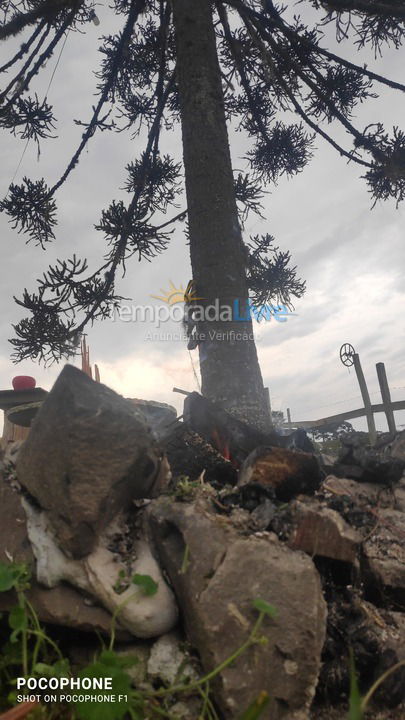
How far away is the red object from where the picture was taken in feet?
19.7

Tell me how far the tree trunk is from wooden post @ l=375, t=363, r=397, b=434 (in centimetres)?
709

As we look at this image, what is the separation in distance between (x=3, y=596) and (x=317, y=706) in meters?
1.38

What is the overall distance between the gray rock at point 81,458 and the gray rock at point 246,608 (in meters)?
0.33

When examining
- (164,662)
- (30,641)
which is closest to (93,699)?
(164,662)

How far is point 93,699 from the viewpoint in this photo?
150 centimetres

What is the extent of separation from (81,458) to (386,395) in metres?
10.4

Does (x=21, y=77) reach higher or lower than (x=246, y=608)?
higher

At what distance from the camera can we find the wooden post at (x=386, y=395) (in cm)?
1079

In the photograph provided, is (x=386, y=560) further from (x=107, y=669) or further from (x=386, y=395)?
(x=386, y=395)

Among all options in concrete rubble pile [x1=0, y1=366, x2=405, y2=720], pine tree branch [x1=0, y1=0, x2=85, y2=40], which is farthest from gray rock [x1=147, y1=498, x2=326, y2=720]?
pine tree branch [x1=0, y1=0, x2=85, y2=40]

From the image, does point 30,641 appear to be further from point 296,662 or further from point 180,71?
point 180,71

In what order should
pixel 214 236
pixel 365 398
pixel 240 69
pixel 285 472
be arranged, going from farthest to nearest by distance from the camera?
pixel 365 398 < pixel 240 69 < pixel 214 236 < pixel 285 472

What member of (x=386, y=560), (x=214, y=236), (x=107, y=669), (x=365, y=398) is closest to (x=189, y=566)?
(x=107, y=669)

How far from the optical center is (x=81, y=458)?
1991 mm
